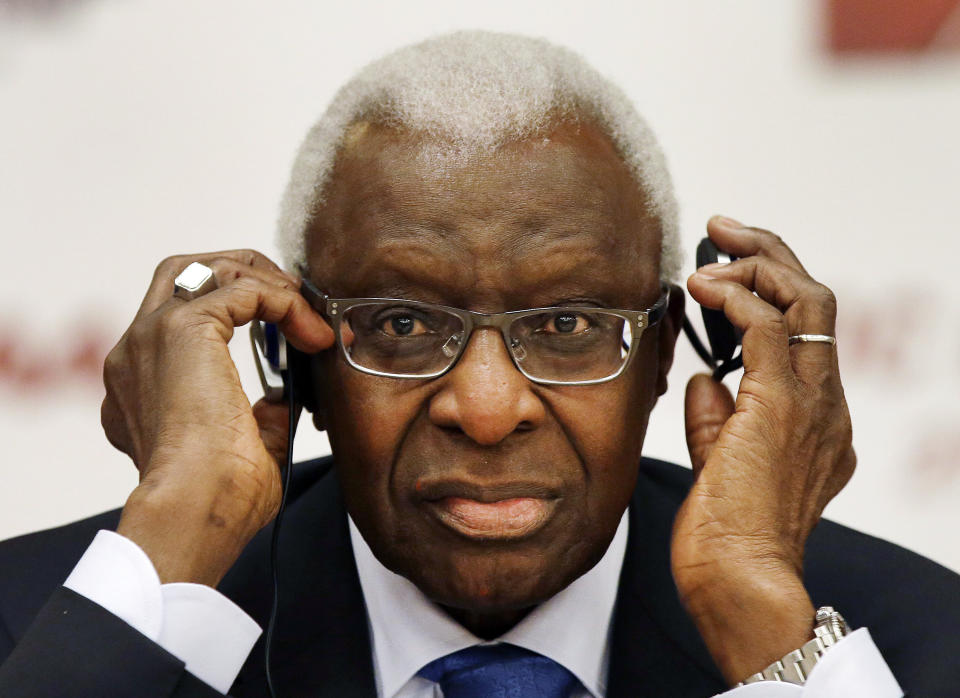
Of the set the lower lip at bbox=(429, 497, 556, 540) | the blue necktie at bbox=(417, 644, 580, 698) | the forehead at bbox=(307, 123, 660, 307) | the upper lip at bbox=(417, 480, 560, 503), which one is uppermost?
the forehead at bbox=(307, 123, 660, 307)

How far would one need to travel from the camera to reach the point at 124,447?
7.61 ft

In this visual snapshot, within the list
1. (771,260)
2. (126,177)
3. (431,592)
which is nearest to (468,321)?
(431,592)

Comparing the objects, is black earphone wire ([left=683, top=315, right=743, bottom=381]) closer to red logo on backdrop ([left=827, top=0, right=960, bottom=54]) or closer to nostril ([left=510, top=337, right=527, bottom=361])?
nostril ([left=510, top=337, right=527, bottom=361])

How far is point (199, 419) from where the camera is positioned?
6.84 ft

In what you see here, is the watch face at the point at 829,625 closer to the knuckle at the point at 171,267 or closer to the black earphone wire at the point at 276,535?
the black earphone wire at the point at 276,535

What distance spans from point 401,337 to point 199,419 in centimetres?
37

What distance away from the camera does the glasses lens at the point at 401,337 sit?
208 centimetres

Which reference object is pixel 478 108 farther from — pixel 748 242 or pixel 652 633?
pixel 652 633

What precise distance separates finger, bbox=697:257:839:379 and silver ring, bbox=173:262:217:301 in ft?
2.94

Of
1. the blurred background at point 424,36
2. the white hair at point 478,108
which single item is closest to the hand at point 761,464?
the white hair at point 478,108

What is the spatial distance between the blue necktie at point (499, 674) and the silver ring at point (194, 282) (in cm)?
80

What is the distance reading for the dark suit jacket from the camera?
223 cm

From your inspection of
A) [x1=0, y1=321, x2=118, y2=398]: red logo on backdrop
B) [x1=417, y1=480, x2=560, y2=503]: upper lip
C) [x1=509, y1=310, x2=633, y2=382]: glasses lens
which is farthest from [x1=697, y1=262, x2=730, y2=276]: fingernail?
[x1=0, y1=321, x2=118, y2=398]: red logo on backdrop

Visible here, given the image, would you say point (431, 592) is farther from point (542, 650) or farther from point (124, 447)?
point (124, 447)
